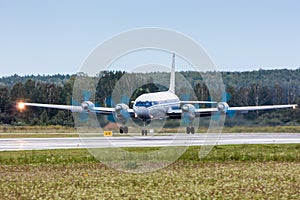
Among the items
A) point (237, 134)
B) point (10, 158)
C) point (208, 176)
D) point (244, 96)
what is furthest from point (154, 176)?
point (244, 96)

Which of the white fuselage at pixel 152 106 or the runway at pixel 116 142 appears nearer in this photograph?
the runway at pixel 116 142

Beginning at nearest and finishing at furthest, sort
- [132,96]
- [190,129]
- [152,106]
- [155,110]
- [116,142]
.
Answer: [116,142] → [152,106] → [155,110] → [190,129] → [132,96]

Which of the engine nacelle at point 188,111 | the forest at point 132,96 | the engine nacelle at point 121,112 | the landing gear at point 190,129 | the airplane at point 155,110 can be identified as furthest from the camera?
the forest at point 132,96

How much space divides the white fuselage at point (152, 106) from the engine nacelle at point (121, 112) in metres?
1.81

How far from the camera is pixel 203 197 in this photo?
1869cm

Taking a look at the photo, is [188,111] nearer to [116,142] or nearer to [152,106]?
[152,106]

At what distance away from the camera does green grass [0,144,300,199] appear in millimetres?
19516

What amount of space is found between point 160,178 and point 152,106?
34.5 metres

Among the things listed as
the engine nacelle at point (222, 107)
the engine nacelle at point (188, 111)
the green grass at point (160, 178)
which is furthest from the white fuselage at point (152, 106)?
the green grass at point (160, 178)

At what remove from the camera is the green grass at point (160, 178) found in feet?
64.0

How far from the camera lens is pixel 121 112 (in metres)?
60.0

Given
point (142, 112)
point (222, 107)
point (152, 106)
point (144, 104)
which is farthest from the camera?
point (222, 107)

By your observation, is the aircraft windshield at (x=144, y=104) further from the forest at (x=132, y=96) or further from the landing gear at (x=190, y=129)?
the landing gear at (x=190, y=129)

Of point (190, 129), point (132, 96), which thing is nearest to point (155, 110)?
point (190, 129)
